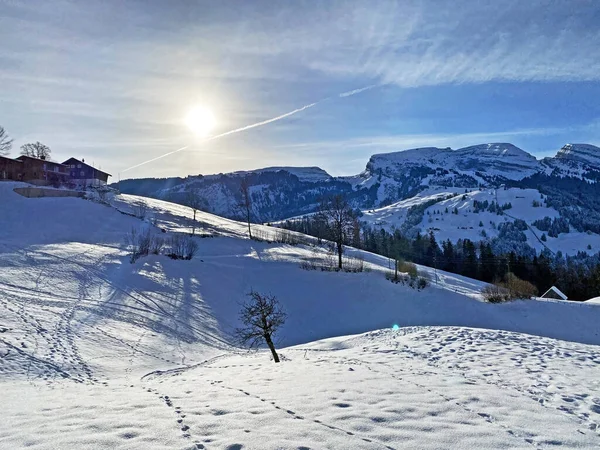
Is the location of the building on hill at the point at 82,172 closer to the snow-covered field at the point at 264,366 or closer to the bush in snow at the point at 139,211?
the bush in snow at the point at 139,211

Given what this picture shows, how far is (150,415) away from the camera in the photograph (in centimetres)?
665

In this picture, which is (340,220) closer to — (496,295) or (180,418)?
(496,295)

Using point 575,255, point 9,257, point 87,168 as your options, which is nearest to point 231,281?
point 9,257

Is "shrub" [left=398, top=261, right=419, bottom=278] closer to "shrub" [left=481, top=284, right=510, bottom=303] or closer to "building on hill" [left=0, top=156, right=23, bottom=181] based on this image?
"shrub" [left=481, top=284, right=510, bottom=303]

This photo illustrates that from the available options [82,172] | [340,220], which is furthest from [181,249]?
[82,172]

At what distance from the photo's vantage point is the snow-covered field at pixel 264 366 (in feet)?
19.6

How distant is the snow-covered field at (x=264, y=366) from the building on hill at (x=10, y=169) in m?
40.4

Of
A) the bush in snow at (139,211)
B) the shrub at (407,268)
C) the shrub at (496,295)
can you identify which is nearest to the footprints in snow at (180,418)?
the shrub at (496,295)

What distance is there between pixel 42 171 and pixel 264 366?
79.1m

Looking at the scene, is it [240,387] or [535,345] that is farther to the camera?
[535,345]

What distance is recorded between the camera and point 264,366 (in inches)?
545

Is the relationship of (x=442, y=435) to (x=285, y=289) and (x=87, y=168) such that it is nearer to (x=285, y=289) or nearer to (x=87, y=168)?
(x=285, y=289)

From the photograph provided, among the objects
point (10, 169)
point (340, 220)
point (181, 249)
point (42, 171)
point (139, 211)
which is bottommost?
point (181, 249)

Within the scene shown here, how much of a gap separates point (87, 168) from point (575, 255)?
21713cm
